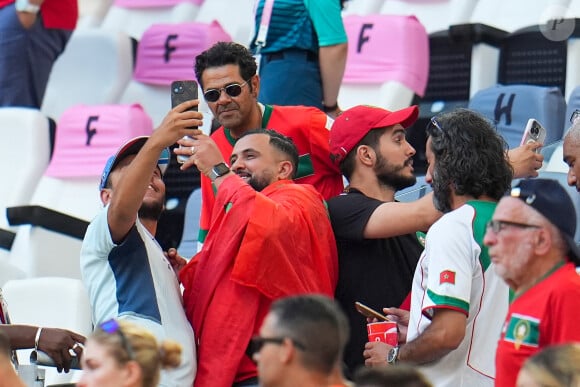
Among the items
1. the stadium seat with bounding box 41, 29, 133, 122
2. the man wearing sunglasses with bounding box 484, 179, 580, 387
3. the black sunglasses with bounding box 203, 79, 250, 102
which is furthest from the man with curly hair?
the stadium seat with bounding box 41, 29, 133, 122

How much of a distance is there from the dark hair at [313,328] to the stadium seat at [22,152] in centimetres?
476

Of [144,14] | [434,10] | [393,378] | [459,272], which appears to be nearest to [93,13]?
[144,14]

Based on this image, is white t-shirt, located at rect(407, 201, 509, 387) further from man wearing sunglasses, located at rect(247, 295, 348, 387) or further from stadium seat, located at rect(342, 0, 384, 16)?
stadium seat, located at rect(342, 0, 384, 16)

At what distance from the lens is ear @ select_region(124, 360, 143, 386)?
3.84 meters

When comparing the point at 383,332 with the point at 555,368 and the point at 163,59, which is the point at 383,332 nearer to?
the point at 555,368

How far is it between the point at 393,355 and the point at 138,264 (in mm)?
912

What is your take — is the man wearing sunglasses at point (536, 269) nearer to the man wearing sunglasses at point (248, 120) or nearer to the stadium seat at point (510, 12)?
the man wearing sunglasses at point (248, 120)

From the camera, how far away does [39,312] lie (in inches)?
263

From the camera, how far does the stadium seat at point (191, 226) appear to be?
7.29 metres

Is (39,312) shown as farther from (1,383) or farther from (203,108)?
(1,383)

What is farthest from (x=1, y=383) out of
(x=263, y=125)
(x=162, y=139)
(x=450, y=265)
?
(x=263, y=125)

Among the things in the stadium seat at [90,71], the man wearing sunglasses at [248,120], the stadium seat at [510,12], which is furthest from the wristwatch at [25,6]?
the man wearing sunglasses at [248,120]

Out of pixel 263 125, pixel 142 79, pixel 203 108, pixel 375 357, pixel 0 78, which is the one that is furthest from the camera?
pixel 142 79

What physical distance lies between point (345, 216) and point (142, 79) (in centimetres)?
436
